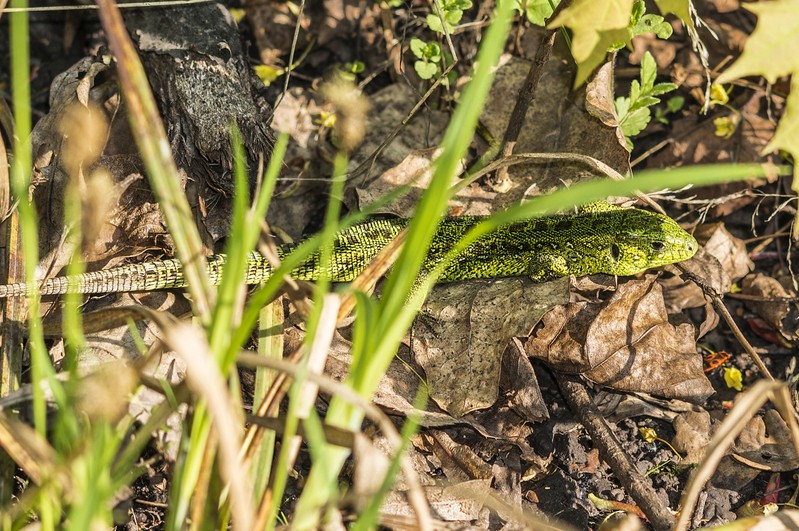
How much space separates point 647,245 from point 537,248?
71cm

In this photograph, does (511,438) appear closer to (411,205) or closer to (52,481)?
(411,205)

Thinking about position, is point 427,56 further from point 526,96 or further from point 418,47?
point 526,96

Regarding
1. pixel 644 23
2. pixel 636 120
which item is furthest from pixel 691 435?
pixel 644 23

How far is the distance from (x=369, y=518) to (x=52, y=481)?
1.12 meters


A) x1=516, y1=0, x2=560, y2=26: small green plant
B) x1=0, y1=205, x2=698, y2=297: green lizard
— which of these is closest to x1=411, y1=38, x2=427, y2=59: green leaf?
x1=516, y1=0, x2=560, y2=26: small green plant

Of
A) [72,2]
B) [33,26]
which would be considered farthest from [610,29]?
[33,26]

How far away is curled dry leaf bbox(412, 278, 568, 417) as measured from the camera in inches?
159

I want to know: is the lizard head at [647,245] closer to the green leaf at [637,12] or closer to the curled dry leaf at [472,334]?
the curled dry leaf at [472,334]

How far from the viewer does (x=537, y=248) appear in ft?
16.0

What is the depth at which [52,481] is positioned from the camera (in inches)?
96.8

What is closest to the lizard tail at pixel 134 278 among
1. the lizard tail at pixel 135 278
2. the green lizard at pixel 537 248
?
the lizard tail at pixel 135 278

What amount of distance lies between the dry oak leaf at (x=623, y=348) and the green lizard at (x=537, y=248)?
39 centimetres

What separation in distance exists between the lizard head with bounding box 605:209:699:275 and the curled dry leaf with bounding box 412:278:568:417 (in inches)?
23.0

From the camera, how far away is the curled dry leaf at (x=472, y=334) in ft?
13.2
